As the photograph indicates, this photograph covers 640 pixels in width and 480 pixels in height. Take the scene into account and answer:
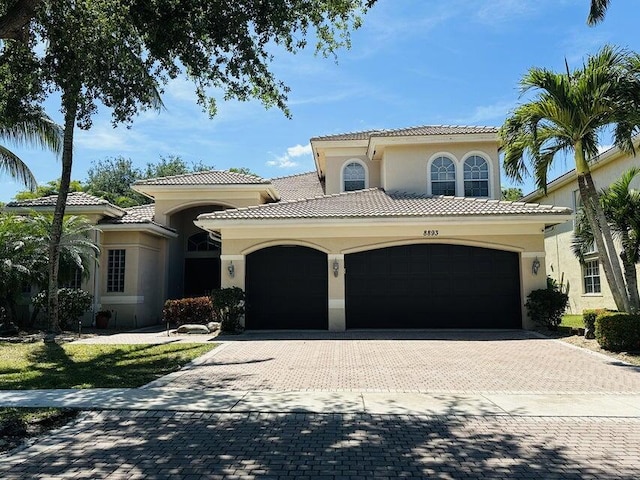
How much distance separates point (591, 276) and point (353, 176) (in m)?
11.1

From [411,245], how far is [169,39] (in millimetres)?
10464

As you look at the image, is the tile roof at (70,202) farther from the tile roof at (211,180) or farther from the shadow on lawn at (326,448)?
the shadow on lawn at (326,448)

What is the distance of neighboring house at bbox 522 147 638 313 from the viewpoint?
19422mm

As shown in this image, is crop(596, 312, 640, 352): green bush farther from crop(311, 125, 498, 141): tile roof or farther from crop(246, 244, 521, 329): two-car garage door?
crop(311, 125, 498, 141): tile roof

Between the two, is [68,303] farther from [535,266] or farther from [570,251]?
[570,251]

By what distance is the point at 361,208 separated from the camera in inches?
698

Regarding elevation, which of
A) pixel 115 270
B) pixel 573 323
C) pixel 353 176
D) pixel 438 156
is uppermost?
pixel 438 156

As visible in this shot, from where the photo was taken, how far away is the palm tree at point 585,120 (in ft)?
39.5

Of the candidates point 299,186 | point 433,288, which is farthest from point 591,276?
point 299,186

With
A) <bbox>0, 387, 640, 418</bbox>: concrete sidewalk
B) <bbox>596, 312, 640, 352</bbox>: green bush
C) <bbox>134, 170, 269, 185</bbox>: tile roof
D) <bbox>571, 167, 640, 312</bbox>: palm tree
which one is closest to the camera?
<bbox>0, 387, 640, 418</bbox>: concrete sidewalk

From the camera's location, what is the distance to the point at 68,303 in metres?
17.7

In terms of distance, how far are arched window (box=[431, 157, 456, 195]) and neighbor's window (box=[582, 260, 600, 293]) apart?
681cm

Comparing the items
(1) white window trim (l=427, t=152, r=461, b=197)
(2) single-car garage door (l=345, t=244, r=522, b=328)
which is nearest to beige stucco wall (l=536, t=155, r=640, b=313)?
(1) white window trim (l=427, t=152, r=461, b=197)

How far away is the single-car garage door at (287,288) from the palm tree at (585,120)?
7180mm
